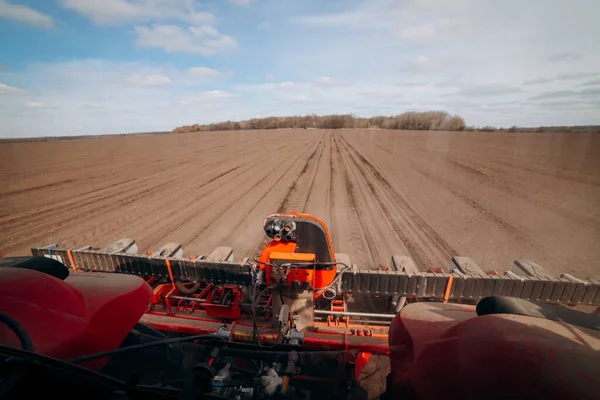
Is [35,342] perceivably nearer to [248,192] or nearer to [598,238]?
[248,192]

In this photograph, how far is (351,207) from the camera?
42.5ft

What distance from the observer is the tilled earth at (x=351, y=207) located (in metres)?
9.48

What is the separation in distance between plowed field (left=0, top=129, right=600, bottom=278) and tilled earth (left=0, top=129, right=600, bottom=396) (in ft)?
0.21

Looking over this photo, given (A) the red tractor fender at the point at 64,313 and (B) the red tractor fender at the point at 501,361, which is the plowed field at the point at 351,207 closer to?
(B) the red tractor fender at the point at 501,361

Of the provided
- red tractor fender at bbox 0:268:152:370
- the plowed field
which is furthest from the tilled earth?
red tractor fender at bbox 0:268:152:370

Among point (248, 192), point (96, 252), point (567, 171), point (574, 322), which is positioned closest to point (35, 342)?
point (574, 322)

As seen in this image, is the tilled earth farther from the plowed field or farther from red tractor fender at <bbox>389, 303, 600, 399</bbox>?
red tractor fender at <bbox>389, 303, 600, 399</bbox>

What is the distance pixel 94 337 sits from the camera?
5.18ft

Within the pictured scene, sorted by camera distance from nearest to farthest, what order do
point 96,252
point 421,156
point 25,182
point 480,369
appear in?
1. point 480,369
2. point 96,252
3. point 25,182
4. point 421,156

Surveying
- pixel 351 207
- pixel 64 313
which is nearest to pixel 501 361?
pixel 64 313

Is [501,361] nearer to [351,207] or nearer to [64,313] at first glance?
[64,313]

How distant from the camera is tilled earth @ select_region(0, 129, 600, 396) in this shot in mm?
9477

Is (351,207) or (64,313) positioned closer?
(64,313)

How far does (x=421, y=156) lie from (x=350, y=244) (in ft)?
68.2
